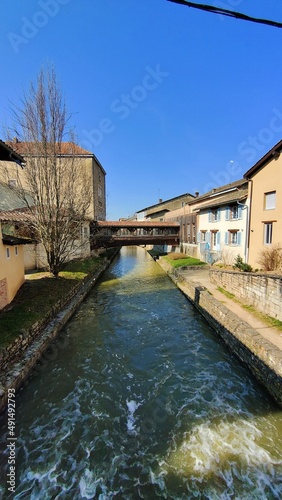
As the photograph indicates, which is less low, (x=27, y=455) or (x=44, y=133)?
(x=44, y=133)

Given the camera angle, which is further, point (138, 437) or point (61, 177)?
point (61, 177)

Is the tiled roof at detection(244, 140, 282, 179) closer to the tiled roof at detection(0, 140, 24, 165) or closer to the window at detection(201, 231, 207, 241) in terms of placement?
the window at detection(201, 231, 207, 241)

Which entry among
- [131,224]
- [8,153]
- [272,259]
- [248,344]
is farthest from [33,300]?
[131,224]

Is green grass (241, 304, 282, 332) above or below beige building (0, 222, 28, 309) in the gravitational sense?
below

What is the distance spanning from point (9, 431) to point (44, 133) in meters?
12.1

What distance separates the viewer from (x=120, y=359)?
666 centimetres

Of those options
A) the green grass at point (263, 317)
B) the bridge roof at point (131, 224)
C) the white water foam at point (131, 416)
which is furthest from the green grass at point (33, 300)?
the bridge roof at point (131, 224)

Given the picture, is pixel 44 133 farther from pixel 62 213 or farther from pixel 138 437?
pixel 138 437

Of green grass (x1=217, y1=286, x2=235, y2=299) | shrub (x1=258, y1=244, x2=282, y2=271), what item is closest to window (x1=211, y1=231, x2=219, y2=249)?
shrub (x1=258, y1=244, x2=282, y2=271)

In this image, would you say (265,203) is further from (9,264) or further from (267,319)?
(9,264)

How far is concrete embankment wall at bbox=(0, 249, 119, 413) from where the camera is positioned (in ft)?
16.6

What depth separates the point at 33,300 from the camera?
8453mm

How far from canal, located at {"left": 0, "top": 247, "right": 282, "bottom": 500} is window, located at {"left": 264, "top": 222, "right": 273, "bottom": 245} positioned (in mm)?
7094

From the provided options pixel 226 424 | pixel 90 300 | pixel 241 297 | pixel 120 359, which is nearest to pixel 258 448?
pixel 226 424
